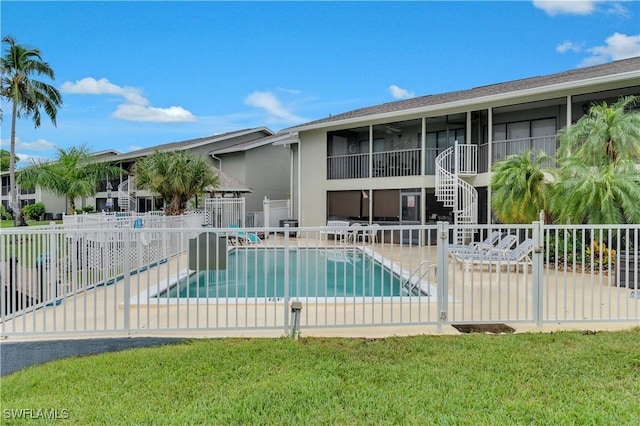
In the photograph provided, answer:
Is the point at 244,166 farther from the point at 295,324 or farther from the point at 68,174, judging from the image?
the point at 295,324

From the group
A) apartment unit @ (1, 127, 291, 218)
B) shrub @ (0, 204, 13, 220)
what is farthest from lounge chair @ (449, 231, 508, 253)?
shrub @ (0, 204, 13, 220)

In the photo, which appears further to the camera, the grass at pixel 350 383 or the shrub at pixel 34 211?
the shrub at pixel 34 211

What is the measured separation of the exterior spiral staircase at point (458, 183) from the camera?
1638 cm

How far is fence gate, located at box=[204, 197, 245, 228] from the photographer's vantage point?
22.4 m

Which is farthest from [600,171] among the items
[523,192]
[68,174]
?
[68,174]

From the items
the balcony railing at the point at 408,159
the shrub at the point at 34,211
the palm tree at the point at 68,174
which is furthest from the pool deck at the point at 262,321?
the shrub at the point at 34,211

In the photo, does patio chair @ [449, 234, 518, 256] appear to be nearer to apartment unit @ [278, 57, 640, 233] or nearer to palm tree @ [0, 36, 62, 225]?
apartment unit @ [278, 57, 640, 233]

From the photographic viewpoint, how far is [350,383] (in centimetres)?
409

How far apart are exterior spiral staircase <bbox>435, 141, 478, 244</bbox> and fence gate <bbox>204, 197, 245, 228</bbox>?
408 inches

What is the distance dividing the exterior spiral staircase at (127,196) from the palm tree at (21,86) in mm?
5840

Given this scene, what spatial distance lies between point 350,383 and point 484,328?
A: 2.92 m

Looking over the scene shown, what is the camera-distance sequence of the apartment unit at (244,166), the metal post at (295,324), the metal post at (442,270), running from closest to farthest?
the metal post at (295,324) < the metal post at (442,270) < the apartment unit at (244,166)

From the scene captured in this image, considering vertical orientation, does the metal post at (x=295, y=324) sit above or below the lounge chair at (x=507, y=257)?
below

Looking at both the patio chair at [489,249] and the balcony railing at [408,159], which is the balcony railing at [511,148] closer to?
the balcony railing at [408,159]
